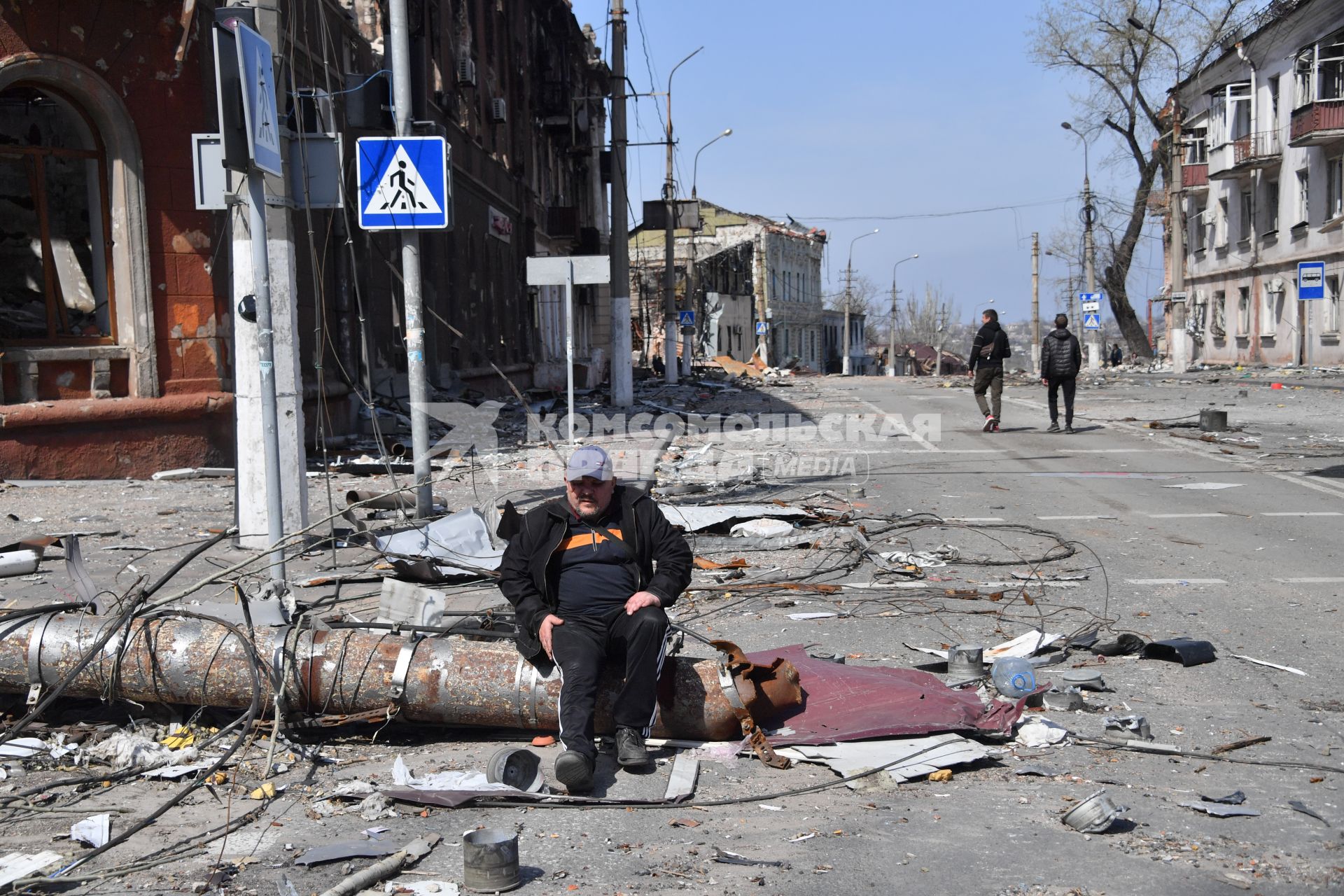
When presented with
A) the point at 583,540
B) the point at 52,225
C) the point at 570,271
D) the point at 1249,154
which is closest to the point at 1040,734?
the point at 583,540

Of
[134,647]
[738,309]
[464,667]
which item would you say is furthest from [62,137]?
[738,309]

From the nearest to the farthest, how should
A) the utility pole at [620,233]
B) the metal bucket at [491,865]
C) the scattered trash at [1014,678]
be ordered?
the metal bucket at [491,865]
the scattered trash at [1014,678]
the utility pole at [620,233]

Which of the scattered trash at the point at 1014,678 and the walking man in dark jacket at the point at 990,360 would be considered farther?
the walking man in dark jacket at the point at 990,360

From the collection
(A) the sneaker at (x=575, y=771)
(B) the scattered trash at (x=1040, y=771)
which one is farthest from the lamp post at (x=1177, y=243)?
(A) the sneaker at (x=575, y=771)

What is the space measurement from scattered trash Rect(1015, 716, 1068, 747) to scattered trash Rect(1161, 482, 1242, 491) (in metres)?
7.92

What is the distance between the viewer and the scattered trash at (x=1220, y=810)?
392 centimetres

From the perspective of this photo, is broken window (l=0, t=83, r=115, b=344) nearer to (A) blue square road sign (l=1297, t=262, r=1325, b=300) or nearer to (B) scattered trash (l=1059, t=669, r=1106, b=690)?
(B) scattered trash (l=1059, t=669, r=1106, b=690)

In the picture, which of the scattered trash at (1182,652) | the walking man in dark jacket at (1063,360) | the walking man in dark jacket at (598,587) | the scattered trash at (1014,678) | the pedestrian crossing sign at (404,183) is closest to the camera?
the walking man in dark jacket at (598,587)

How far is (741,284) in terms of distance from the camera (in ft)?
268

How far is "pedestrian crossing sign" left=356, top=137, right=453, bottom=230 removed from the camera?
927cm

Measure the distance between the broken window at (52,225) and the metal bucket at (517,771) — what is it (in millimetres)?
10080

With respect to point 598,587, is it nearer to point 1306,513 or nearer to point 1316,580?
point 1316,580

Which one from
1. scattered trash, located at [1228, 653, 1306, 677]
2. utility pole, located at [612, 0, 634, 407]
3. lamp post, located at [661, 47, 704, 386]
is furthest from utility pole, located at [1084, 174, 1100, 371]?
scattered trash, located at [1228, 653, 1306, 677]

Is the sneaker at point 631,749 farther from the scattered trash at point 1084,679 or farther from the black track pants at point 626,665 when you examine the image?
the scattered trash at point 1084,679
